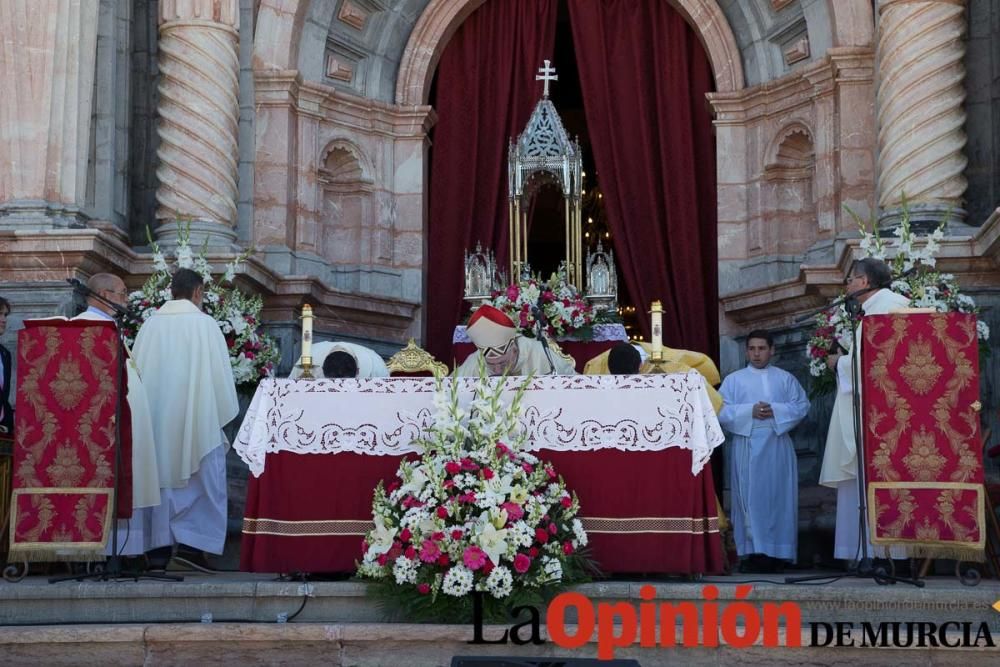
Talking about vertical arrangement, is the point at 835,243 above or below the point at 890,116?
below

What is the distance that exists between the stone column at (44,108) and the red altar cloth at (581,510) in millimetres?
3618

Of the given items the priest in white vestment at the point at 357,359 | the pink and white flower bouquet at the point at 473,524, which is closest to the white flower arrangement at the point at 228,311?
the priest in white vestment at the point at 357,359

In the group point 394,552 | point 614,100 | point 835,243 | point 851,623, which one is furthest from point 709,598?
point 614,100

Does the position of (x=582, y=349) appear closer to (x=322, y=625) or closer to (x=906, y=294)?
(x=906, y=294)

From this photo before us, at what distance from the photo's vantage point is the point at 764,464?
9.84m

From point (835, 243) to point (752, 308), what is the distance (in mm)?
837

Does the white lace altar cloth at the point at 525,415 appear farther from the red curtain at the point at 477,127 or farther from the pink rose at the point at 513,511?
the red curtain at the point at 477,127

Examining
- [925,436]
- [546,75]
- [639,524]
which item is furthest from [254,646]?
[546,75]

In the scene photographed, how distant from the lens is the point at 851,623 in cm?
697

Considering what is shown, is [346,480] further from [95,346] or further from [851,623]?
[851,623]

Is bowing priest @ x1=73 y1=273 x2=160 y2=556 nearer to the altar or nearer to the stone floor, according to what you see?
the altar

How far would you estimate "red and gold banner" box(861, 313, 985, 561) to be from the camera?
25.0 feet

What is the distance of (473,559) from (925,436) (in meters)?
2.43

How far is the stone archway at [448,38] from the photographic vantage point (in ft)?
41.3
